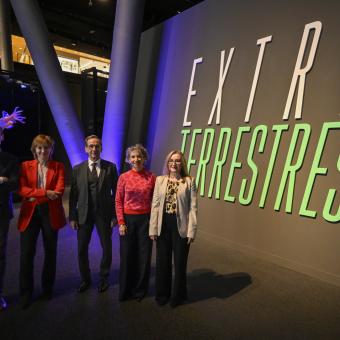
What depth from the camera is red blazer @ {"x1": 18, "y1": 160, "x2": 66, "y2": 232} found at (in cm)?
246

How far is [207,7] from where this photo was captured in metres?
4.88

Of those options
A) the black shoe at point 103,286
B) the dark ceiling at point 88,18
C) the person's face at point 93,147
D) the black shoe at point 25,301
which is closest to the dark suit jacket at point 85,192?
the person's face at point 93,147

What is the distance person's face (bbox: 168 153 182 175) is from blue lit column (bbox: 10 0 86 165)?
374 centimetres

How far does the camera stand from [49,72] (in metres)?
5.66

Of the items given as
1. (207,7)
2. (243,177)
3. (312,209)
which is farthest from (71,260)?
(207,7)

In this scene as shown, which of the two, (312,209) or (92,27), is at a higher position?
(92,27)

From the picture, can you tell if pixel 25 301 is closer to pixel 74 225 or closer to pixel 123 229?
pixel 74 225

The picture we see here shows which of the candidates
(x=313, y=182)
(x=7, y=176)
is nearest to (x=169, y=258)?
(x=7, y=176)

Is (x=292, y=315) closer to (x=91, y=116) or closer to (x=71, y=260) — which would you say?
(x=71, y=260)

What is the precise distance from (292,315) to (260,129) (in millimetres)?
2229

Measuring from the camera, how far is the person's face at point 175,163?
252cm

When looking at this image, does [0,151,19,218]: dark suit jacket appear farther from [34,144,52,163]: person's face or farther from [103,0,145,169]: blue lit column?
[103,0,145,169]: blue lit column

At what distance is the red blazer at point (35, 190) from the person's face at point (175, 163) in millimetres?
940

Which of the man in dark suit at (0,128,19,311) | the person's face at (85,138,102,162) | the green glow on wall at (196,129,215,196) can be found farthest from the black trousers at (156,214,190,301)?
the green glow on wall at (196,129,215,196)
